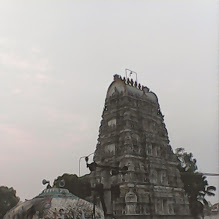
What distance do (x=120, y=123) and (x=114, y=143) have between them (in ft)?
12.3

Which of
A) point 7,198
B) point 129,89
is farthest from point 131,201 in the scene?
point 7,198

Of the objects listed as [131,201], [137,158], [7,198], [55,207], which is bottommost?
[7,198]

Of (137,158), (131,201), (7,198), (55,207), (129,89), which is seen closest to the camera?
(55,207)

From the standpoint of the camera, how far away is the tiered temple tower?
4766 centimetres

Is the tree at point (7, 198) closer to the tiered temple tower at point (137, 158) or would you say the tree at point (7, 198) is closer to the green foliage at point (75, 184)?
the green foliage at point (75, 184)

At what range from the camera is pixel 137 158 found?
168 feet

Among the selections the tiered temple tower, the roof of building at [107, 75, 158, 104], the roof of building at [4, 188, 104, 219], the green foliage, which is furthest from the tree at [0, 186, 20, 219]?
the roof of building at [4, 188, 104, 219]

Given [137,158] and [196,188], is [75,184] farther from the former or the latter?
[196,188]

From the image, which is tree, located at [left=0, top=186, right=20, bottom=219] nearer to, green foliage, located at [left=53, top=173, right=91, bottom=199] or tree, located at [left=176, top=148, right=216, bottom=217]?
green foliage, located at [left=53, top=173, right=91, bottom=199]

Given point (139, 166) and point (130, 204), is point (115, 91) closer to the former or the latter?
point (139, 166)

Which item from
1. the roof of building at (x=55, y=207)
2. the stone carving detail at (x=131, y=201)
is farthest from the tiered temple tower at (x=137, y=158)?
the roof of building at (x=55, y=207)

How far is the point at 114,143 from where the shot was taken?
53.6 metres

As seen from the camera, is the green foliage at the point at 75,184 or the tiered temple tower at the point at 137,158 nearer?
the tiered temple tower at the point at 137,158

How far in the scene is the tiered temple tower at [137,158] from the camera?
4766 centimetres
